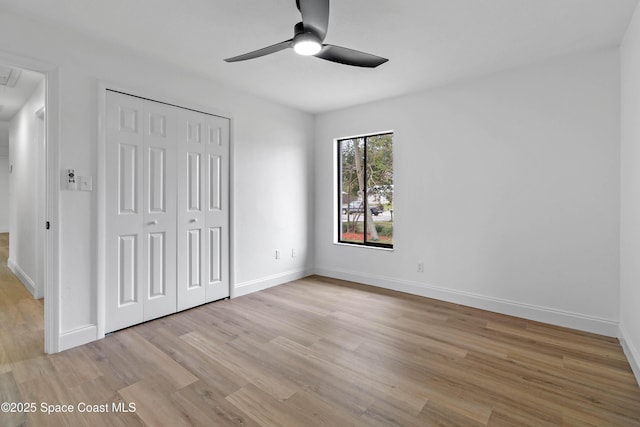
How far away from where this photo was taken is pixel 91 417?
172 cm

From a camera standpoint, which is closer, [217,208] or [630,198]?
[630,198]

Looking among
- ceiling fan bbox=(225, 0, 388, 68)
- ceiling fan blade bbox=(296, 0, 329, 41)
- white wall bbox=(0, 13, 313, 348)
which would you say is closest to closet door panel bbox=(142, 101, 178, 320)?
white wall bbox=(0, 13, 313, 348)

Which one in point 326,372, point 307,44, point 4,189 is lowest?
point 326,372

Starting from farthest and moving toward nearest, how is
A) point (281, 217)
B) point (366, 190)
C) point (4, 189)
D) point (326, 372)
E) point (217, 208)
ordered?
point (4, 189), point (366, 190), point (281, 217), point (217, 208), point (326, 372)

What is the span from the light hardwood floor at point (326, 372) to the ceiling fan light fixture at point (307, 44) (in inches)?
87.5

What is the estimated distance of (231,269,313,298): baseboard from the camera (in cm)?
385

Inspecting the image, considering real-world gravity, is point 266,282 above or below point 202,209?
below

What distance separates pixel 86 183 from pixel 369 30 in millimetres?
2628

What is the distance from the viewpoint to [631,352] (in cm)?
226

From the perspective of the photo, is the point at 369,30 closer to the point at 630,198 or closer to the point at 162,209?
the point at 630,198

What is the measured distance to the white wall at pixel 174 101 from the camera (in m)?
2.47

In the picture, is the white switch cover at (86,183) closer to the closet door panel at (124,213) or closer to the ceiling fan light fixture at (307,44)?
the closet door panel at (124,213)

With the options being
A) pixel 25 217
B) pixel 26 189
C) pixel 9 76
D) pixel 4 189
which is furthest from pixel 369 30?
pixel 4 189

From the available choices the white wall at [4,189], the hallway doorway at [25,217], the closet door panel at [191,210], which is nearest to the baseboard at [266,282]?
the closet door panel at [191,210]
